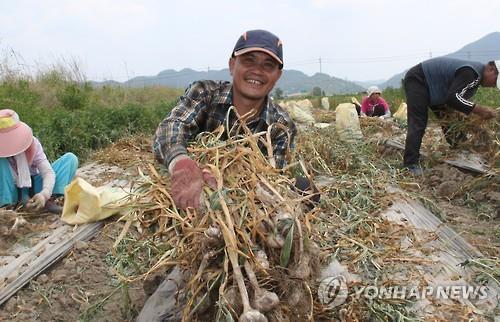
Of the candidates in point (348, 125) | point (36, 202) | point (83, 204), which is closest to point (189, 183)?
point (83, 204)

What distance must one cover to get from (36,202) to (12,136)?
1.43 ft

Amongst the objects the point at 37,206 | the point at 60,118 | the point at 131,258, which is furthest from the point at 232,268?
the point at 60,118

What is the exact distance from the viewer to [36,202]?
9.58ft

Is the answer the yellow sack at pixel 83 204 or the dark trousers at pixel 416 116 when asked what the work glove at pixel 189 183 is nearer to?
the yellow sack at pixel 83 204

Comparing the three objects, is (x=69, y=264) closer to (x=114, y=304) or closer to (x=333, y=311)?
(x=114, y=304)

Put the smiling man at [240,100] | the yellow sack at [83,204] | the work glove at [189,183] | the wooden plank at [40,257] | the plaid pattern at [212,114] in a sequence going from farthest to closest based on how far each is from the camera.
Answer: the yellow sack at [83,204] → the wooden plank at [40,257] → the plaid pattern at [212,114] → the smiling man at [240,100] → the work glove at [189,183]

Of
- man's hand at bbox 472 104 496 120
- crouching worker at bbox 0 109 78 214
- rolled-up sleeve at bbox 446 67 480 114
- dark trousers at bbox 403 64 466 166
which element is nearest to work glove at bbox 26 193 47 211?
crouching worker at bbox 0 109 78 214

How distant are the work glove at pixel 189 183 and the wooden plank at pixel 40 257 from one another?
1.25m

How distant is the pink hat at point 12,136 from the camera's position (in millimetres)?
2822

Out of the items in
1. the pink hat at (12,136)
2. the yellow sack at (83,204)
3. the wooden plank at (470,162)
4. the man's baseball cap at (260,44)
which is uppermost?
the man's baseball cap at (260,44)

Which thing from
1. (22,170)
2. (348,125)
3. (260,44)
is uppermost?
(260,44)

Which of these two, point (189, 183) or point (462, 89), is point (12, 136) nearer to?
point (189, 183)

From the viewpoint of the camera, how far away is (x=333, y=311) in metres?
1.59

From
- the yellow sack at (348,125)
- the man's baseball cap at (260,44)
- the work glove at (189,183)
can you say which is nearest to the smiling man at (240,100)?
the man's baseball cap at (260,44)
